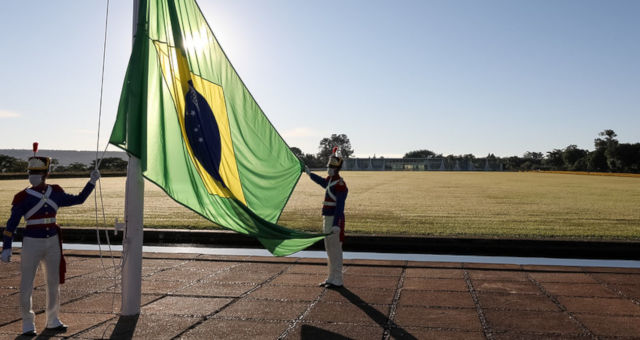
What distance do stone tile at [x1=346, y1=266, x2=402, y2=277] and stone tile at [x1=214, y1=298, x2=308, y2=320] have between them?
2.05 m

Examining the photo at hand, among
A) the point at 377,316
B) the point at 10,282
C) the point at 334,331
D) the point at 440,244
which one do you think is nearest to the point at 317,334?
the point at 334,331

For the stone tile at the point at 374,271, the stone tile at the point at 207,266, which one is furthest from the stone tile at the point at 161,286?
the stone tile at the point at 374,271

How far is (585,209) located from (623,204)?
3230 mm

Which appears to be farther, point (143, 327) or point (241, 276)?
point (241, 276)

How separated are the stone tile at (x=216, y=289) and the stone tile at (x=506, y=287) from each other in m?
3.16

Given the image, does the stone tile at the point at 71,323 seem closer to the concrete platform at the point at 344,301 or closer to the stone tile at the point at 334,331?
the concrete platform at the point at 344,301

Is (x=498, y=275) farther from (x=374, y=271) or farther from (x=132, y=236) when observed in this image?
(x=132, y=236)

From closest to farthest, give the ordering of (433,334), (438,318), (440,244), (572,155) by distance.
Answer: (433,334) → (438,318) → (440,244) → (572,155)

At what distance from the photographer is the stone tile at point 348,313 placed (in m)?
5.88

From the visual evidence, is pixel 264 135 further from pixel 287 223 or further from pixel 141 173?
pixel 287 223

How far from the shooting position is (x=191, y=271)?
8.37 metres

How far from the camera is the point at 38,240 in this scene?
5.28m

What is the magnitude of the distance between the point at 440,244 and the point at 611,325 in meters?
5.07

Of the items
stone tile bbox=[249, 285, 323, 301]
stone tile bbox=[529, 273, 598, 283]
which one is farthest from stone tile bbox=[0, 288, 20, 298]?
stone tile bbox=[529, 273, 598, 283]
